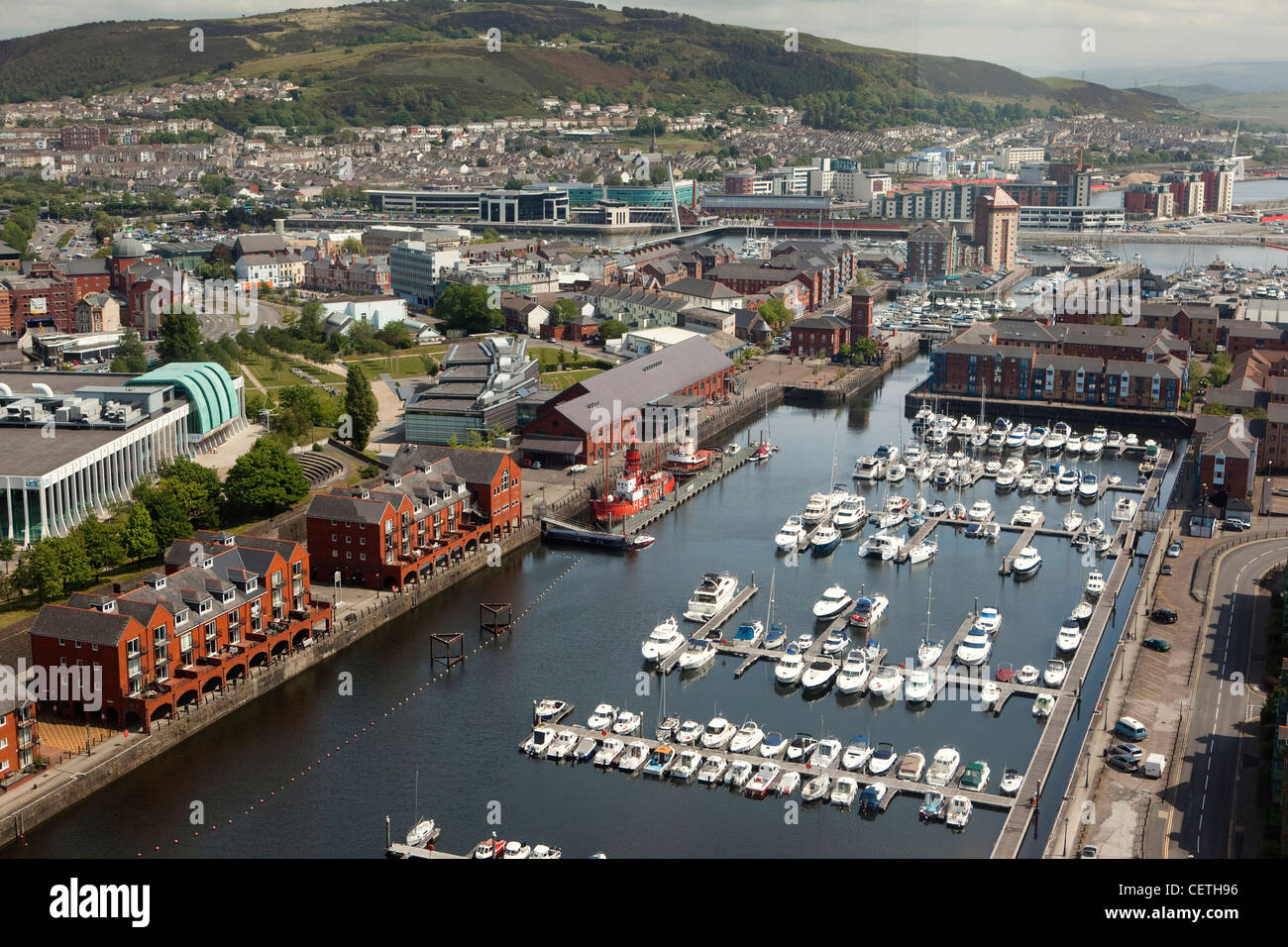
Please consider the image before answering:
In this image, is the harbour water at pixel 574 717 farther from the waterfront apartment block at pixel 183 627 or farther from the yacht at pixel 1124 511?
the yacht at pixel 1124 511

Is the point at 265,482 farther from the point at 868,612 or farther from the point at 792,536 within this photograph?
the point at 868,612

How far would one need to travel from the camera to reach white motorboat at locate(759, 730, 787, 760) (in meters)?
10.4

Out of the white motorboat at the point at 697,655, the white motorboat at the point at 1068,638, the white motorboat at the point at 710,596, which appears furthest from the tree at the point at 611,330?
the white motorboat at the point at 1068,638

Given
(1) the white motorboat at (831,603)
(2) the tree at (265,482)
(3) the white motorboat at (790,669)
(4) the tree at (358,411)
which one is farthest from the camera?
(4) the tree at (358,411)

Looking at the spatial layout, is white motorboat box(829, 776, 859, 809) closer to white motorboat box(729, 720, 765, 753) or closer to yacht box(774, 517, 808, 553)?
white motorboat box(729, 720, 765, 753)

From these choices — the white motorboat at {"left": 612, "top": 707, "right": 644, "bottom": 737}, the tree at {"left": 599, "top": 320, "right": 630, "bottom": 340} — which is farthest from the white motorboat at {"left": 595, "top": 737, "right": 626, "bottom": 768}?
the tree at {"left": 599, "top": 320, "right": 630, "bottom": 340}

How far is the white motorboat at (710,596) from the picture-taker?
13438 millimetres

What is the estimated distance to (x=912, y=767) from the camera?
1003cm

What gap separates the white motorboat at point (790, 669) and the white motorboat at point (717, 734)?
1.17 metres

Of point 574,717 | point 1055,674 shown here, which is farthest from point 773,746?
point 1055,674

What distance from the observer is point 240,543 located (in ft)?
41.4

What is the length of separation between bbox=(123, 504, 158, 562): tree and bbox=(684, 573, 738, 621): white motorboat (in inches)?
213
